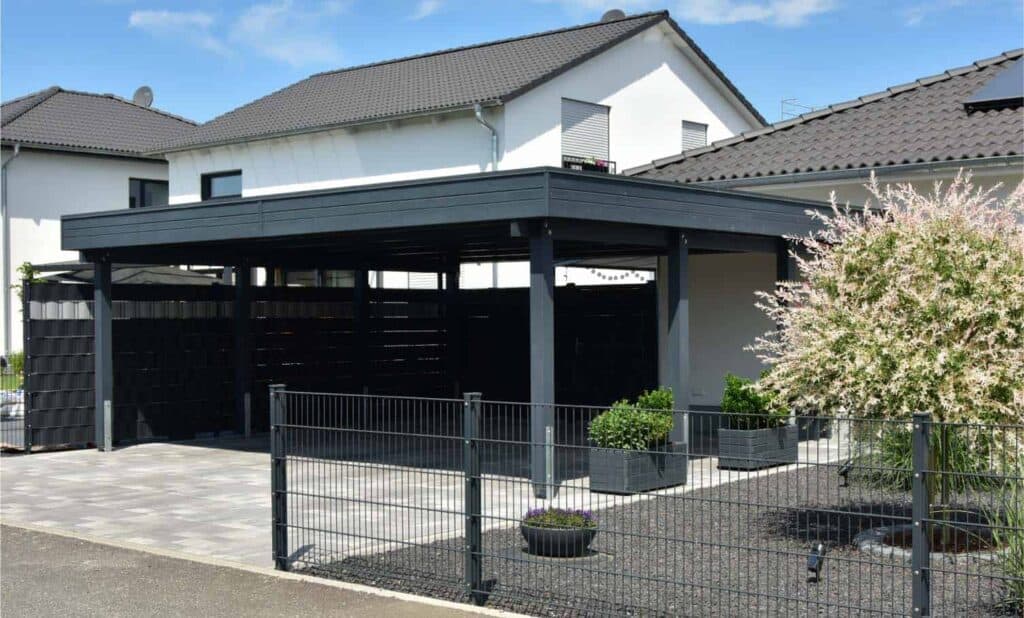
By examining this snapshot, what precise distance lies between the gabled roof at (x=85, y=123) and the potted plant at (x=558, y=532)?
2241 cm

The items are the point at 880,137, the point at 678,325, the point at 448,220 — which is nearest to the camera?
the point at 448,220

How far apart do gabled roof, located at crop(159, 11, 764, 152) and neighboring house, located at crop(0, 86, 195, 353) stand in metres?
2.93

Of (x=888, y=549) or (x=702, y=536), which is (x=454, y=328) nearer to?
(x=888, y=549)

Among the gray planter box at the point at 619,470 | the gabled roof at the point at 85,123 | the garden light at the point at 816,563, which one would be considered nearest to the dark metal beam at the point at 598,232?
the gray planter box at the point at 619,470

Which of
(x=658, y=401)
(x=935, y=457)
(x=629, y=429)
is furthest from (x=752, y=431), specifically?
(x=935, y=457)

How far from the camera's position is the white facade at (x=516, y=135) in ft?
68.3

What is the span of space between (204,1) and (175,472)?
10631 mm

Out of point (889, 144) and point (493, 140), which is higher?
point (493, 140)

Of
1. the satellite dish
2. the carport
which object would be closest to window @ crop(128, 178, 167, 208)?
the satellite dish

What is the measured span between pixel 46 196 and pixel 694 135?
646 inches

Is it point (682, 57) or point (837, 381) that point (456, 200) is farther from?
point (682, 57)

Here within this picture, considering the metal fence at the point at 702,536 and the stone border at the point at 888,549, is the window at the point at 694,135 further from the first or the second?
the stone border at the point at 888,549

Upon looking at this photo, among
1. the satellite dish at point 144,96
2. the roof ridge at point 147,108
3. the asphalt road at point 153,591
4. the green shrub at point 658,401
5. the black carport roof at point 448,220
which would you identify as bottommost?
the asphalt road at point 153,591

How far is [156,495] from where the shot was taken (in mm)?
11727
